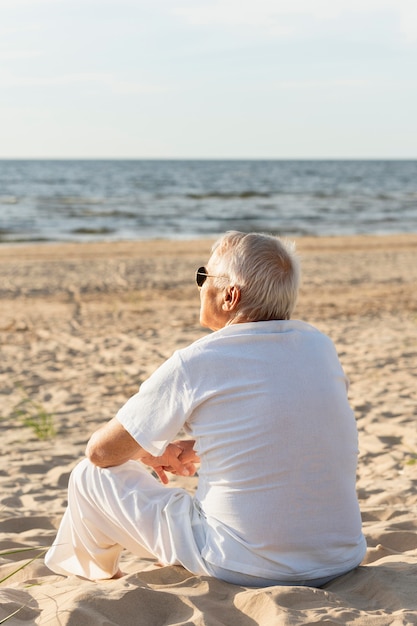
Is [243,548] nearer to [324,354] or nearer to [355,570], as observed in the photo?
[355,570]

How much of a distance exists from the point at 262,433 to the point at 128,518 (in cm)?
56

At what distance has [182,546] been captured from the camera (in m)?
2.55

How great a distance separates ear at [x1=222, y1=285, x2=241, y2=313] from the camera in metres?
2.36

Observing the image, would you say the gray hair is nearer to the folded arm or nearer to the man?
the man

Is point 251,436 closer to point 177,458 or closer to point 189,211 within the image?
point 177,458

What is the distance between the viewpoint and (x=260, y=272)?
2311mm

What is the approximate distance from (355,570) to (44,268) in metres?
10.8

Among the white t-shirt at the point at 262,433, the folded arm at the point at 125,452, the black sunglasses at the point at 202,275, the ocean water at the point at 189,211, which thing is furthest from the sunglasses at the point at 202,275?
the ocean water at the point at 189,211

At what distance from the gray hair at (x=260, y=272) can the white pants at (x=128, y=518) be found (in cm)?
64

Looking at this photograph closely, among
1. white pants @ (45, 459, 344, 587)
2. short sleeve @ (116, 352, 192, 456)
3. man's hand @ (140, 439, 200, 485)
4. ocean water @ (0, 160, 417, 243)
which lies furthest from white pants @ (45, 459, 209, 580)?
ocean water @ (0, 160, 417, 243)

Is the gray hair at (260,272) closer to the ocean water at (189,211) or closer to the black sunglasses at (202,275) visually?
the black sunglasses at (202,275)

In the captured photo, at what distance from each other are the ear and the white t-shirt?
88 mm

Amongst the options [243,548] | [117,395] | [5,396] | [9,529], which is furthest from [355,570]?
[5,396]

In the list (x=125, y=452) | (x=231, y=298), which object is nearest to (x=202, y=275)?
(x=231, y=298)
